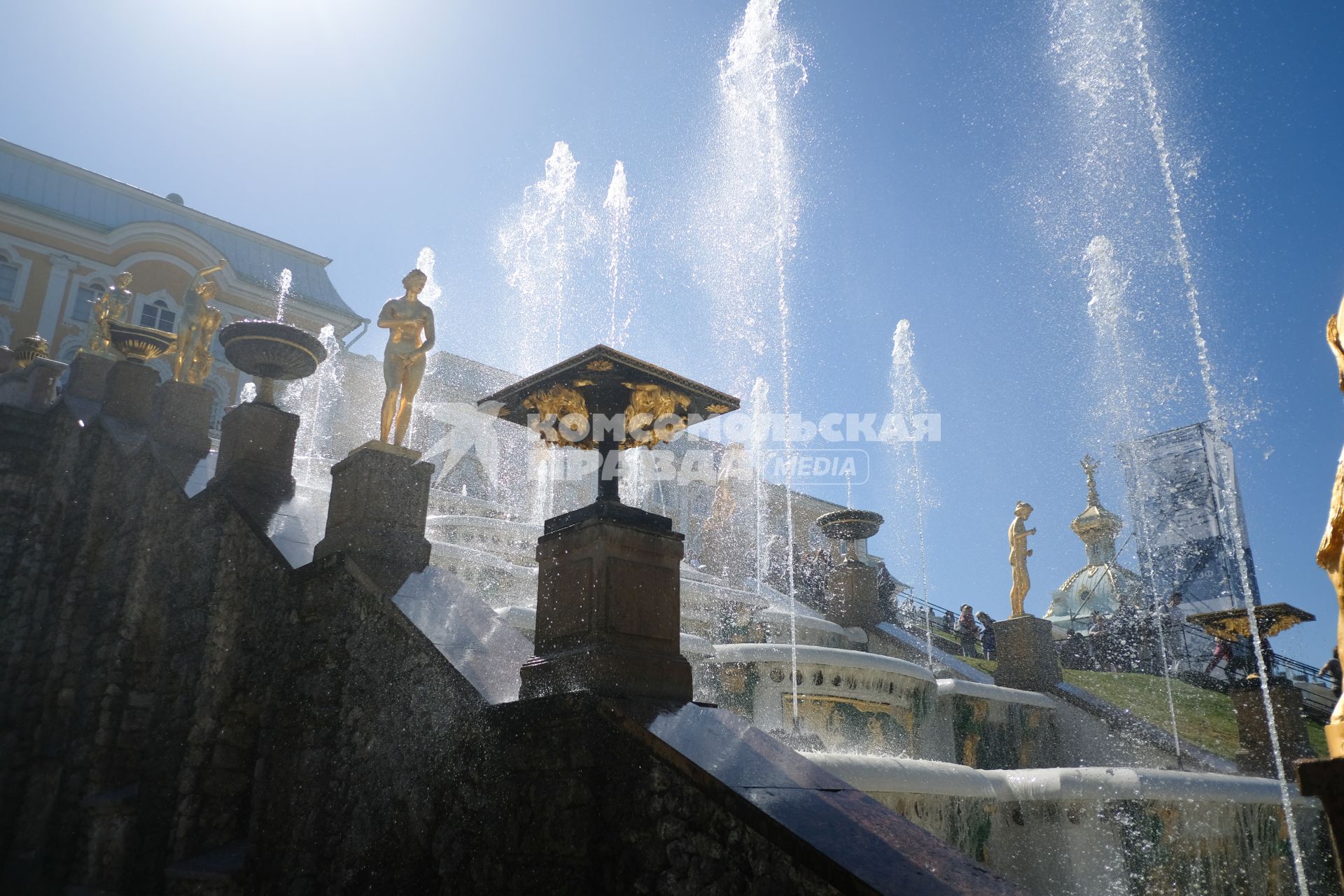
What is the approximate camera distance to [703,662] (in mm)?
9938

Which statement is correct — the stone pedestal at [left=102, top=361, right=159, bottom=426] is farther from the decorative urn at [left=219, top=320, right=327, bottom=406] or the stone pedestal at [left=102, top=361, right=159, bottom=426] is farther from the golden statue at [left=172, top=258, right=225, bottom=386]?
the decorative urn at [left=219, top=320, right=327, bottom=406]

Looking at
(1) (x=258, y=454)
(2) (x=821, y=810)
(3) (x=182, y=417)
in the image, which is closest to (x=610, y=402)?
(2) (x=821, y=810)

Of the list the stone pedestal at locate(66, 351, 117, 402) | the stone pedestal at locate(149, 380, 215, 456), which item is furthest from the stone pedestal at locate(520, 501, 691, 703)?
the stone pedestal at locate(66, 351, 117, 402)

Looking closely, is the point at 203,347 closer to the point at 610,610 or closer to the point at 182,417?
the point at 182,417

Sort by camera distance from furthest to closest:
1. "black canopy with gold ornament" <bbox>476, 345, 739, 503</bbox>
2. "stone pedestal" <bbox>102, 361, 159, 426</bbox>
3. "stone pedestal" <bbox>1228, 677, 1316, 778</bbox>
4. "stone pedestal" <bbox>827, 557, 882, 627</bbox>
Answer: "stone pedestal" <bbox>827, 557, 882, 627</bbox>
"stone pedestal" <bbox>1228, 677, 1316, 778</bbox>
"stone pedestal" <bbox>102, 361, 159, 426</bbox>
"black canopy with gold ornament" <bbox>476, 345, 739, 503</bbox>

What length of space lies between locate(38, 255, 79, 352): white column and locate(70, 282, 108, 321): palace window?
0.35 m

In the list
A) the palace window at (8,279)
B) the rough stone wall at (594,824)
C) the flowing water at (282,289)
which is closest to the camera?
the rough stone wall at (594,824)

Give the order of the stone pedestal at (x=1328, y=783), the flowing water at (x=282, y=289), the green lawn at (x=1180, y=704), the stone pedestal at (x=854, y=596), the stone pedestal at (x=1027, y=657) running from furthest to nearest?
the flowing water at (x=282, y=289) < the stone pedestal at (x=854, y=596) < the stone pedestal at (x=1027, y=657) < the green lawn at (x=1180, y=704) < the stone pedestal at (x=1328, y=783)

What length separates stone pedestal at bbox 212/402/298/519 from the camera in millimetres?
7355

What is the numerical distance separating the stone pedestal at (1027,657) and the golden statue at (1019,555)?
1.50ft

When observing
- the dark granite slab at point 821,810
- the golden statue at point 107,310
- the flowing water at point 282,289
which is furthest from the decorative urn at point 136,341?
the flowing water at point 282,289

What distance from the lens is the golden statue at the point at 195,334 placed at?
32.1 ft

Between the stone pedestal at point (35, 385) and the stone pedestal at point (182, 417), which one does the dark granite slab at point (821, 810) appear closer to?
the stone pedestal at point (182, 417)

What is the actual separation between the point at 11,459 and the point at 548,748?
10.1 metres
